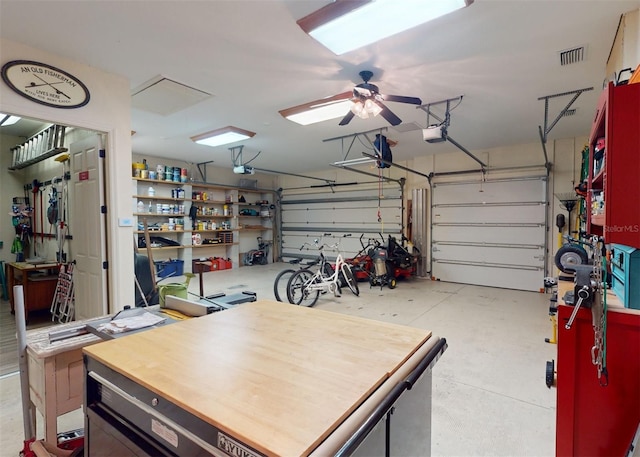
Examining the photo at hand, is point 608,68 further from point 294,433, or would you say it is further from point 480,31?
point 294,433

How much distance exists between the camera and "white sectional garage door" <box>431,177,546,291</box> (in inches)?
240

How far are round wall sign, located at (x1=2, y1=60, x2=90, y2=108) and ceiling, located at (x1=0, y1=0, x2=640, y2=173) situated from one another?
0.18 meters

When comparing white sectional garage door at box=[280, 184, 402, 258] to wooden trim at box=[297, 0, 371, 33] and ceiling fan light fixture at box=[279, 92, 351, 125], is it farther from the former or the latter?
wooden trim at box=[297, 0, 371, 33]

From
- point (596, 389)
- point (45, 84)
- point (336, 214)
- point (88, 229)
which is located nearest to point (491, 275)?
point (336, 214)

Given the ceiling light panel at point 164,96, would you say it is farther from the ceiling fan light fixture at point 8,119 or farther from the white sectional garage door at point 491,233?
the white sectional garage door at point 491,233

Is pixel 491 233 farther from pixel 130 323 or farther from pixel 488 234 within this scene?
pixel 130 323

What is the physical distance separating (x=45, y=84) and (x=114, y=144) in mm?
670

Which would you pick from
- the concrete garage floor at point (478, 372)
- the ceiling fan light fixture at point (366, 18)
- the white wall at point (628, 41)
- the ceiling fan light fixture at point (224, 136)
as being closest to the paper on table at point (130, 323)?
the concrete garage floor at point (478, 372)

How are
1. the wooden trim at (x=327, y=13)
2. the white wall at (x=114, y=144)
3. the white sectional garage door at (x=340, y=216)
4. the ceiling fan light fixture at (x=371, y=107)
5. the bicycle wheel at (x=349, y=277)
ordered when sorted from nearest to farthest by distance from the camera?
the wooden trim at (x=327, y=13) < the white wall at (x=114, y=144) < the ceiling fan light fixture at (x=371, y=107) < the bicycle wheel at (x=349, y=277) < the white sectional garage door at (x=340, y=216)

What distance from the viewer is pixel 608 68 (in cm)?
285

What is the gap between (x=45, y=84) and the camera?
269 cm

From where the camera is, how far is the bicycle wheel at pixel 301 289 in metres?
4.85

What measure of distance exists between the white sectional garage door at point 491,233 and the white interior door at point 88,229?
20.9 ft

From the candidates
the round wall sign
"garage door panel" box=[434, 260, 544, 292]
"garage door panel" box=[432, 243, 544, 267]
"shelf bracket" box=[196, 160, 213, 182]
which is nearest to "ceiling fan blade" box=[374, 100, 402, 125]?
the round wall sign
